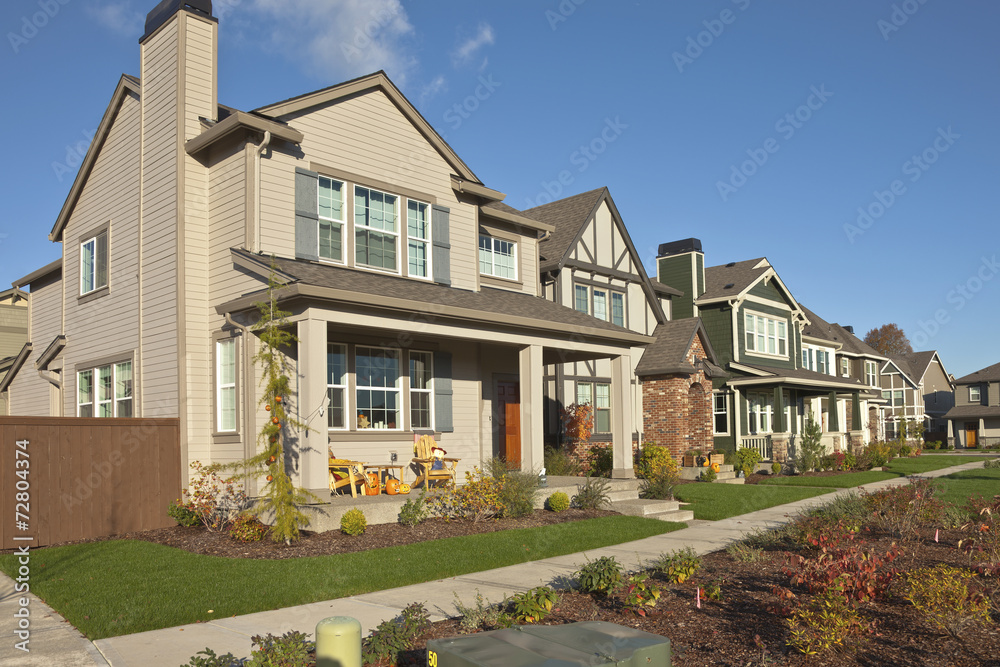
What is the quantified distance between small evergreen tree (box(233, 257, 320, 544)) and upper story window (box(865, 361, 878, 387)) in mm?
41669

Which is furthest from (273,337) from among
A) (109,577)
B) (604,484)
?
(604,484)

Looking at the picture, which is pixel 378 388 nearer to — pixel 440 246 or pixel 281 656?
pixel 440 246

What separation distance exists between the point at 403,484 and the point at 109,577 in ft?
18.5

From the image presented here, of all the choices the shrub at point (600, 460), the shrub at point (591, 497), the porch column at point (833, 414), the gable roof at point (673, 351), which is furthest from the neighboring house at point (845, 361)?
the shrub at point (591, 497)

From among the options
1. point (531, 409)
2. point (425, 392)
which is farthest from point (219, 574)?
point (531, 409)

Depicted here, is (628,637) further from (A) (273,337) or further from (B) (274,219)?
(B) (274,219)

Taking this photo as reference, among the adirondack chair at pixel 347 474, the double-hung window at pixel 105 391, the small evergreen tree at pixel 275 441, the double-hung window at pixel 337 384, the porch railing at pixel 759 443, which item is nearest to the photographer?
the small evergreen tree at pixel 275 441

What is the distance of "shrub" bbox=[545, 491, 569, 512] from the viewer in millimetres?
14008

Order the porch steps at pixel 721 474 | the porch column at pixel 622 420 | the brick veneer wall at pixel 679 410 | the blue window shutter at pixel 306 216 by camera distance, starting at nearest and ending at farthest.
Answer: the blue window shutter at pixel 306 216
the porch column at pixel 622 420
the porch steps at pixel 721 474
the brick veneer wall at pixel 679 410

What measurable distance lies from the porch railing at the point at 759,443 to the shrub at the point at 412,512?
17.7 metres

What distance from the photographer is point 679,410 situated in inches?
923

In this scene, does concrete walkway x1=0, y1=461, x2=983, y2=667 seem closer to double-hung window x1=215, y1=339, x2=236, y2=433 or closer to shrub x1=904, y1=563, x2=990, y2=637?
shrub x1=904, y1=563, x2=990, y2=637

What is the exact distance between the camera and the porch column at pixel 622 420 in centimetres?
1659

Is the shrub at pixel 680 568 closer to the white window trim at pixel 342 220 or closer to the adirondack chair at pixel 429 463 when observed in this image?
the adirondack chair at pixel 429 463
